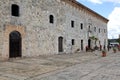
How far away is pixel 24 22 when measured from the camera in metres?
18.9

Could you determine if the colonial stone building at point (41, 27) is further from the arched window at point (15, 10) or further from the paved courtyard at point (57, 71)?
the paved courtyard at point (57, 71)

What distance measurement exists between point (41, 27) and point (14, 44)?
4089 millimetres

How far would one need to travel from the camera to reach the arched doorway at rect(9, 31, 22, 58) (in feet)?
58.1

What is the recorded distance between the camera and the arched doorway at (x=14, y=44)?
17.7 metres

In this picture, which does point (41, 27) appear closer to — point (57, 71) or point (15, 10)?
point (15, 10)

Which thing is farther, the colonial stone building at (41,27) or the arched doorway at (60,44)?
the arched doorway at (60,44)

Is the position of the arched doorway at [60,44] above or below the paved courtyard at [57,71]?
above

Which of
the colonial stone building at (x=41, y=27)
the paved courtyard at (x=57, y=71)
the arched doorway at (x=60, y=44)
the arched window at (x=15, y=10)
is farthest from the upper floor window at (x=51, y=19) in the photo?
the paved courtyard at (x=57, y=71)

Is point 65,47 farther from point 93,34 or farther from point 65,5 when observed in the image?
point 93,34

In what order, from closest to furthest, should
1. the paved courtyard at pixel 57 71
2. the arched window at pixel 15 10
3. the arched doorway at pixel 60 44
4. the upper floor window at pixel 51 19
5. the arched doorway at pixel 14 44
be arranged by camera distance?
the paved courtyard at pixel 57 71 < the arched doorway at pixel 14 44 < the arched window at pixel 15 10 < the upper floor window at pixel 51 19 < the arched doorway at pixel 60 44

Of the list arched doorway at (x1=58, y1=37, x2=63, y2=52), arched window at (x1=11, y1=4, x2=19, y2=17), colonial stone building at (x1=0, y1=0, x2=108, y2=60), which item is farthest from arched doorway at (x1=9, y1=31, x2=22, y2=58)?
arched doorway at (x1=58, y1=37, x2=63, y2=52)

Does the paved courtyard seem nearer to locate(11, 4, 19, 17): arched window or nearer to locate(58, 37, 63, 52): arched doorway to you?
locate(11, 4, 19, 17): arched window

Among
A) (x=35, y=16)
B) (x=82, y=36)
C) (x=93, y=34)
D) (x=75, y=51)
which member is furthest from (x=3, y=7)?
(x=93, y=34)

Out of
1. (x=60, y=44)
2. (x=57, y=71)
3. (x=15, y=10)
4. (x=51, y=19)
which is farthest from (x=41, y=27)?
(x=57, y=71)
